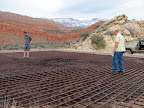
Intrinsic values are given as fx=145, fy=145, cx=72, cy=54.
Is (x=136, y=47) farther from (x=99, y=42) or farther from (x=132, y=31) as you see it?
(x=132, y=31)

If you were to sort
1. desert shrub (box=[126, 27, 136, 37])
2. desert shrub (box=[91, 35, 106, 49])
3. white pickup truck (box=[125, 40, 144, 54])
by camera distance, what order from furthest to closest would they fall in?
desert shrub (box=[126, 27, 136, 37]), desert shrub (box=[91, 35, 106, 49]), white pickup truck (box=[125, 40, 144, 54])

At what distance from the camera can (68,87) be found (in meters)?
3.42

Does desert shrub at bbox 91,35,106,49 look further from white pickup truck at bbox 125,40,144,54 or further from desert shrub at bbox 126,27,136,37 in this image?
white pickup truck at bbox 125,40,144,54

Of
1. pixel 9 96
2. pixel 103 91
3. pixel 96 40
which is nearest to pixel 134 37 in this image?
pixel 96 40

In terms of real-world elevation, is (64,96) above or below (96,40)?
below

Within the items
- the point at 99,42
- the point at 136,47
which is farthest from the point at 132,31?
the point at 136,47

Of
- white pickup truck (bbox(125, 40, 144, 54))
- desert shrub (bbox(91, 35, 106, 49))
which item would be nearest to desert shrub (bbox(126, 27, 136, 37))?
desert shrub (bbox(91, 35, 106, 49))

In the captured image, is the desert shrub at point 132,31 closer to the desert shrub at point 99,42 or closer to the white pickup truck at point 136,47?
the desert shrub at point 99,42

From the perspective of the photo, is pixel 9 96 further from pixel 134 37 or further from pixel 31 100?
pixel 134 37

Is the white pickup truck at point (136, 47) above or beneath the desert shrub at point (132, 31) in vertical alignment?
beneath

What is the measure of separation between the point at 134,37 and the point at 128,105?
1811cm

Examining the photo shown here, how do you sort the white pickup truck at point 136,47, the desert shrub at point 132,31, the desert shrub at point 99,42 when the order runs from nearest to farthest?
the white pickup truck at point 136,47, the desert shrub at point 99,42, the desert shrub at point 132,31

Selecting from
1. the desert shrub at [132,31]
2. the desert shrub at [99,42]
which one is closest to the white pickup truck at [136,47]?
the desert shrub at [99,42]

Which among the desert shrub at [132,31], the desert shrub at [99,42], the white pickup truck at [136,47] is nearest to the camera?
the white pickup truck at [136,47]
